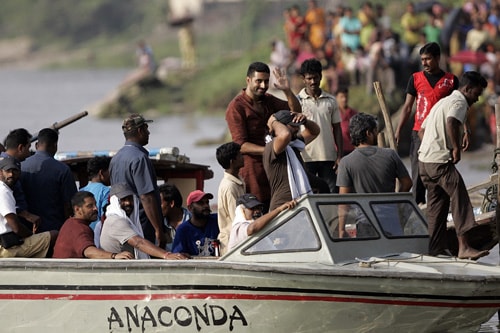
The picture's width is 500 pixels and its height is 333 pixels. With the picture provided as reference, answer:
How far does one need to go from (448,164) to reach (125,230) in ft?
9.65

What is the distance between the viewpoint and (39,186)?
37.8 feet

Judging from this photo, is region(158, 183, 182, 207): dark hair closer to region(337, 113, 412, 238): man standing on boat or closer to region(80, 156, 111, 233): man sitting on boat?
region(80, 156, 111, 233): man sitting on boat

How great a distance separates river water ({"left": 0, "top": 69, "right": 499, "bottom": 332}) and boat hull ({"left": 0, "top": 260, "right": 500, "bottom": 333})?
3.02m

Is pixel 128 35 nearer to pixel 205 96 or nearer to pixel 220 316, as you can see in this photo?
pixel 205 96

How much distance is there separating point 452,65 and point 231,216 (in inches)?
654

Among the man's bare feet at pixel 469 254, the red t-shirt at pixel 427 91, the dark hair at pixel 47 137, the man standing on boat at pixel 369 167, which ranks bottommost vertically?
the man's bare feet at pixel 469 254

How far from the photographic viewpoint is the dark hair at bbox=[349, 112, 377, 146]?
11305 millimetres

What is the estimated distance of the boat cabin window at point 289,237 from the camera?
34.2ft

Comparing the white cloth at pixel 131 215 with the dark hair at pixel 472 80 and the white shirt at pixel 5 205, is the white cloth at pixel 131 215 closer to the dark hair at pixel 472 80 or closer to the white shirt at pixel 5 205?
the white shirt at pixel 5 205

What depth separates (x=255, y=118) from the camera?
12.1 m

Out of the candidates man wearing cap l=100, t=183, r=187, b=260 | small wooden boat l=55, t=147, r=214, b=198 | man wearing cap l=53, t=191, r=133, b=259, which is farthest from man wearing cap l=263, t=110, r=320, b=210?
small wooden boat l=55, t=147, r=214, b=198

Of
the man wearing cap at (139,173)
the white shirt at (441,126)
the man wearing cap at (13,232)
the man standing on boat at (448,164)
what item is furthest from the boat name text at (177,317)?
the white shirt at (441,126)

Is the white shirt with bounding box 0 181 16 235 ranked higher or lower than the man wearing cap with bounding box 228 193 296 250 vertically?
higher

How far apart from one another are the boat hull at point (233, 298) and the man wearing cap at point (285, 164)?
3.33ft
